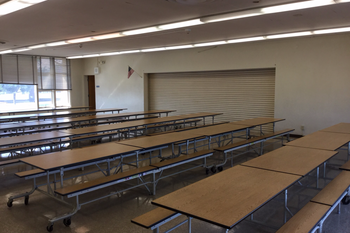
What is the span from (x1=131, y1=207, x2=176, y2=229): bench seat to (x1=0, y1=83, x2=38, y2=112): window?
11.3 m

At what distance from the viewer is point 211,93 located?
10.2 m

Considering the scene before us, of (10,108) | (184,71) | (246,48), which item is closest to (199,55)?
(184,71)

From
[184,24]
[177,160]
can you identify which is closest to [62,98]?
[184,24]

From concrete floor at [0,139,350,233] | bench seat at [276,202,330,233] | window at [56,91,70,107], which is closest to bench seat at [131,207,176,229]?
concrete floor at [0,139,350,233]

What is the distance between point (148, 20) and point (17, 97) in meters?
8.85

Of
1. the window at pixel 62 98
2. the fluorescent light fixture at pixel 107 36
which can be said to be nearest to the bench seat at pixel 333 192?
the fluorescent light fixture at pixel 107 36

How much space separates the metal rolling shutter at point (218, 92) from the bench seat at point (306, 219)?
667 centimetres

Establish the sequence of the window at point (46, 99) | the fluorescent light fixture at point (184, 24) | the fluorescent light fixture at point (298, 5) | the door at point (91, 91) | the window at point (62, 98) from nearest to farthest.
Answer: the fluorescent light fixture at point (298, 5), the fluorescent light fixture at point (184, 24), the window at point (46, 99), the window at point (62, 98), the door at point (91, 91)

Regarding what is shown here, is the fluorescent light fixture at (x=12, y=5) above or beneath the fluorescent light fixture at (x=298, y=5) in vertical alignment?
beneath

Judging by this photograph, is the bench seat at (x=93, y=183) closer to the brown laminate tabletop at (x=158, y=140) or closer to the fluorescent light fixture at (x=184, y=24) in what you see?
the brown laminate tabletop at (x=158, y=140)

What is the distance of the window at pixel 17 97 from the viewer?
37.9 feet

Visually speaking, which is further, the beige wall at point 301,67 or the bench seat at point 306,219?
the beige wall at point 301,67

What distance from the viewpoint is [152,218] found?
2316mm

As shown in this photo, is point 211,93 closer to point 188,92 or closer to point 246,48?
point 188,92
